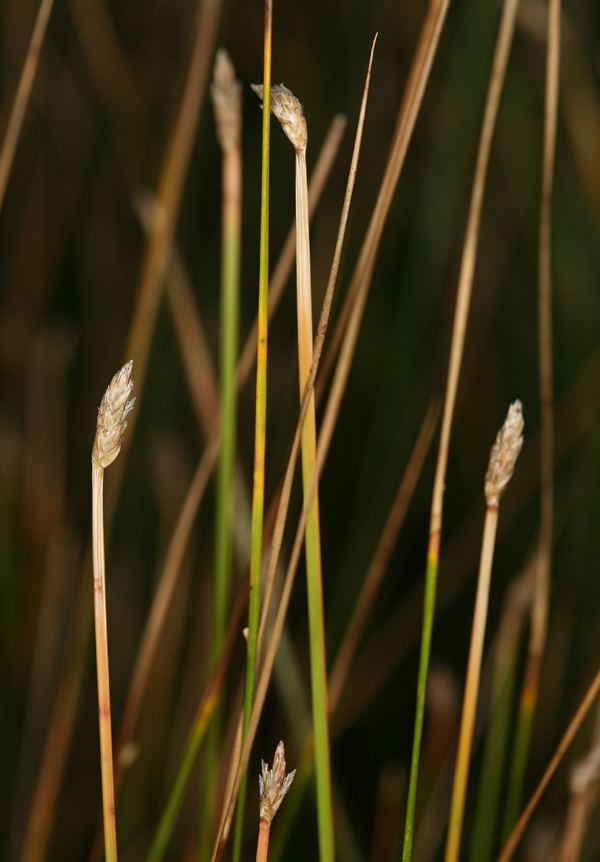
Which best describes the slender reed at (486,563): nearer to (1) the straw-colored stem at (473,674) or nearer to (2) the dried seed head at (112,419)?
(1) the straw-colored stem at (473,674)

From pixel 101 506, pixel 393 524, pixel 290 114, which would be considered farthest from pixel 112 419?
pixel 393 524

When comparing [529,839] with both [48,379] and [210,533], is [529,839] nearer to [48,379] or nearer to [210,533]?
[210,533]

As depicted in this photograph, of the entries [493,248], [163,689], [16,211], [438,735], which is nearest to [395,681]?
[438,735]

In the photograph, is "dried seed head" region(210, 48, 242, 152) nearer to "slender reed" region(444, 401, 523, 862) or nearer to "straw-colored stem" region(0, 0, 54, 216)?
"straw-colored stem" region(0, 0, 54, 216)

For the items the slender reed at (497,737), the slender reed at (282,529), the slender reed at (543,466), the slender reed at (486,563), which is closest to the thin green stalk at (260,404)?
the slender reed at (282,529)

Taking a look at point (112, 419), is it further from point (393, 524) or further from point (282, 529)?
point (393, 524)

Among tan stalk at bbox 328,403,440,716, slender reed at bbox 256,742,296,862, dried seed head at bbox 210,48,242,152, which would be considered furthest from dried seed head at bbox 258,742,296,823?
dried seed head at bbox 210,48,242,152
